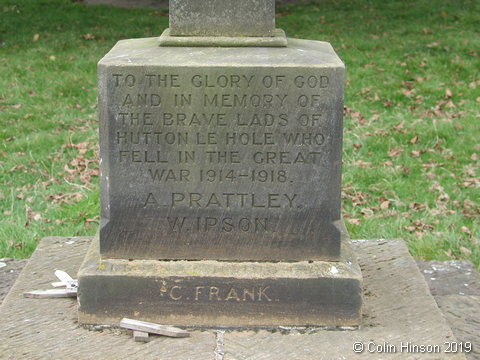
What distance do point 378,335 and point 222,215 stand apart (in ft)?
2.94

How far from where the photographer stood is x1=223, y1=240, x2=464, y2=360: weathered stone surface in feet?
10.8

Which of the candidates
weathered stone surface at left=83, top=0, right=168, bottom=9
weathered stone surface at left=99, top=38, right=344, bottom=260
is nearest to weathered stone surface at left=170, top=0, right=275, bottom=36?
weathered stone surface at left=99, top=38, right=344, bottom=260

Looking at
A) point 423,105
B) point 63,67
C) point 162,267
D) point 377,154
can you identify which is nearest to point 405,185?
point 377,154

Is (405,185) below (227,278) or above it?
below

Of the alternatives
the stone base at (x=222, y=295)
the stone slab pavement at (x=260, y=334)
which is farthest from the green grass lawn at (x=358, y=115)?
the stone base at (x=222, y=295)

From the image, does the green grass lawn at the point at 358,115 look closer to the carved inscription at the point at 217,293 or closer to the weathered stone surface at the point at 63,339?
the weathered stone surface at the point at 63,339

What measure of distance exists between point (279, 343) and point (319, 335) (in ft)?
0.67

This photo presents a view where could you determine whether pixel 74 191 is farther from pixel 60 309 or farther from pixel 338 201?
pixel 338 201

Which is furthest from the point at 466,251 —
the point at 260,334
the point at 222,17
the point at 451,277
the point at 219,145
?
the point at 222,17

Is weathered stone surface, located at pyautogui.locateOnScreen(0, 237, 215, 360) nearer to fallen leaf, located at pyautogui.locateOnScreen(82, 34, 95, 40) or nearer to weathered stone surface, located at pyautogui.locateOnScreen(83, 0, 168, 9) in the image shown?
fallen leaf, located at pyautogui.locateOnScreen(82, 34, 95, 40)

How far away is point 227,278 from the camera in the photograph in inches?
139

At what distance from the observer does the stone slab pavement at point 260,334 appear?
3.29 m

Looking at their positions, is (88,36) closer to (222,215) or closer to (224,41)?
(224,41)

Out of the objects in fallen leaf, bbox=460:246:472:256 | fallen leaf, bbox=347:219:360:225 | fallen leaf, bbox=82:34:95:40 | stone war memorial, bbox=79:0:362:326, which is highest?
stone war memorial, bbox=79:0:362:326
